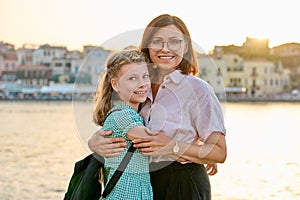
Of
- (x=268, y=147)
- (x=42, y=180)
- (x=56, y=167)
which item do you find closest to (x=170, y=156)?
(x=42, y=180)

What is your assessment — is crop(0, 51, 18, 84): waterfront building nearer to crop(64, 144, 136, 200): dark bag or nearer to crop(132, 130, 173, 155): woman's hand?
crop(64, 144, 136, 200): dark bag

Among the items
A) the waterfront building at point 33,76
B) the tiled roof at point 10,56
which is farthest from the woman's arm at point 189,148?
the tiled roof at point 10,56

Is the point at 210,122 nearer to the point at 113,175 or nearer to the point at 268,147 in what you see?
the point at 113,175

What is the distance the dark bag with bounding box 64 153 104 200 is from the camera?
5.26ft

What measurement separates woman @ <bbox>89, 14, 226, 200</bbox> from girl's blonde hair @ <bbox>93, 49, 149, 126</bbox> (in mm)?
55

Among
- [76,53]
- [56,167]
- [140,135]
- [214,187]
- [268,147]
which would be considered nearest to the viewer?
[140,135]

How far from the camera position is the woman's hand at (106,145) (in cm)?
158

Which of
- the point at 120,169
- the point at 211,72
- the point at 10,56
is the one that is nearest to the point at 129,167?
the point at 120,169

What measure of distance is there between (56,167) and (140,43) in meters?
10.7

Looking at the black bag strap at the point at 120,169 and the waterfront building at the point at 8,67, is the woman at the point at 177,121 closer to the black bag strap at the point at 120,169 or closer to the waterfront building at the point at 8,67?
the black bag strap at the point at 120,169

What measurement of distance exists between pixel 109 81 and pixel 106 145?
0.47ft

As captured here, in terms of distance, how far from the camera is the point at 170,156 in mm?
1604

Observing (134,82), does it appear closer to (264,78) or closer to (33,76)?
(264,78)

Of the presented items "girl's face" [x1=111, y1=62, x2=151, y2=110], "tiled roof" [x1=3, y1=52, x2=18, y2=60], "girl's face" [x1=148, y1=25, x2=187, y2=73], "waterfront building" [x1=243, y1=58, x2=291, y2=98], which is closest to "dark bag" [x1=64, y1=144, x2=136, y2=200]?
"girl's face" [x1=111, y1=62, x2=151, y2=110]
